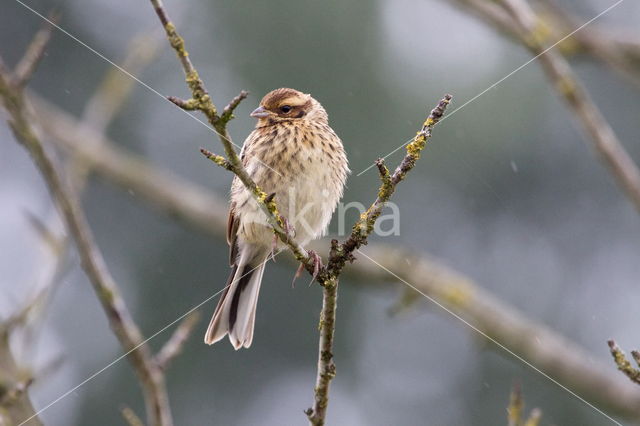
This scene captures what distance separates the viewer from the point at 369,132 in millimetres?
8680

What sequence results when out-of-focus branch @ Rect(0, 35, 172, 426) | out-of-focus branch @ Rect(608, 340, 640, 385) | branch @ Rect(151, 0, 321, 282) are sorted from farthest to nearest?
1. out-of-focus branch @ Rect(0, 35, 172, 426)
2. out-of-focus branch @ Rect(608, 340, 640, 385)
3. branch @ Rect(151, 0, 321, 282)

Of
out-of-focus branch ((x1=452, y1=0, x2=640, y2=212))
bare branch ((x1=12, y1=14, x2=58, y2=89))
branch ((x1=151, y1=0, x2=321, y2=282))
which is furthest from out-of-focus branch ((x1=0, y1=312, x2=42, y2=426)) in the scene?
out-of-focus branch ((x1=452, y1=0, x2=640, y2=212))

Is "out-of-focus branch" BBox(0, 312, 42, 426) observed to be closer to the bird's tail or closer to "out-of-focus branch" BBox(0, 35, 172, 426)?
"out-of-focus branch" BBox(0, 35, 172, 426)

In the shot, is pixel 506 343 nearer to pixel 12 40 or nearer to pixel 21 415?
pixel 21 415

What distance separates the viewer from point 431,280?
6.31 meters

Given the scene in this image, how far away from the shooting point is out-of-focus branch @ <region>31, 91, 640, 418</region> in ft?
18.5

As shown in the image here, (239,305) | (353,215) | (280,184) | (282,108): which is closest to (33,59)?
(280,184)

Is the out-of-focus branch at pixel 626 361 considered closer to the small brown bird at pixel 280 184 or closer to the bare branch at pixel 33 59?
the small brown bird at pixel 280 184

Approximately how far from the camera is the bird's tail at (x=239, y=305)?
4781 millimetres

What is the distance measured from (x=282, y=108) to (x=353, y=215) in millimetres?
3356

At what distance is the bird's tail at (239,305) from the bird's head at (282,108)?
2.89 ft

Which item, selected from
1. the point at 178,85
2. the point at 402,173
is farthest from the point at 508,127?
the point at 402,173

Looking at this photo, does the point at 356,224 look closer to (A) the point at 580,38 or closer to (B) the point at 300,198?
(B) the point at 300,198

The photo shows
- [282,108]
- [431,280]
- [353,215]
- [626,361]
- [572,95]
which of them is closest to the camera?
[626,361]
